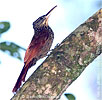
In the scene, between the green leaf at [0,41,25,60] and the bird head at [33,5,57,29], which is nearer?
the green leaf at [0,41,25,60]

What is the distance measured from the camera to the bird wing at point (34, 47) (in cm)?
229

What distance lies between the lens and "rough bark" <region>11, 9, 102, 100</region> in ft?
5.31

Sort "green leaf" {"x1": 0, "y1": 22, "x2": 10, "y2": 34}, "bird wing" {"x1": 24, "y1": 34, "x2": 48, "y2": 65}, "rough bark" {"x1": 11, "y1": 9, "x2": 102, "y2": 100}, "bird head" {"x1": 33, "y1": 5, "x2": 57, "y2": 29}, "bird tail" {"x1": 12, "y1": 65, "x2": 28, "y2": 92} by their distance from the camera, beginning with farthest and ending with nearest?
1. "bird head" {"x1": 33, "y1": 5, "x2": 57, "y2": 29}
2. "bird wing" {"x1": 24, "y1": 34, "x2": 48, "y2": 65}
3. "green leaf" {"x1": 0, "y1": 22, "x2": 10, "y2": 34}
4. "bird tail" {"x1": 12, "y1": 65, "x2": 28, "y2": 92}
5. "rough bark" {"x1": 11, "y1": 9, "x2": 102, "y2": 100}

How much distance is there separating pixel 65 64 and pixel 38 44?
0.81 m

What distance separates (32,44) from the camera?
2461 mm

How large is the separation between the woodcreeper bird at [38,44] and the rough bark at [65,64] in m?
0.26

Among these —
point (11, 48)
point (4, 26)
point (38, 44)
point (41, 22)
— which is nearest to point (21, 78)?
point (11, 48)

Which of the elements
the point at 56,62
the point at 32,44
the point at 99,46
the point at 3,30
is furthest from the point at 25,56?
the point at 99,46

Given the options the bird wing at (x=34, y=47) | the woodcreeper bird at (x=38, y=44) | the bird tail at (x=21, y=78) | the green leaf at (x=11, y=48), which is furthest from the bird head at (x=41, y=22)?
the green leaf at (x=11, y=48)

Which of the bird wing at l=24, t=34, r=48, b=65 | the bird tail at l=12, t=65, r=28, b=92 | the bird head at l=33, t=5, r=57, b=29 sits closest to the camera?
the bird tail at l=12, t=65, r=28, b=92

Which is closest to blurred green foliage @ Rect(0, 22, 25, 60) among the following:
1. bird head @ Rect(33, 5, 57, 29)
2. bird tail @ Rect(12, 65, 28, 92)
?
bird tail @ Rect(12, 65, 28, 92)

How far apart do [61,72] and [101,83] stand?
1.32 feet

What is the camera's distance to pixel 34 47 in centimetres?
242

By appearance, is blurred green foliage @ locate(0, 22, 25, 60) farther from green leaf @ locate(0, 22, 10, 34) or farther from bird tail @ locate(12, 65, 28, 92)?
bird tail @ locate(12, 65, 28, 92)
